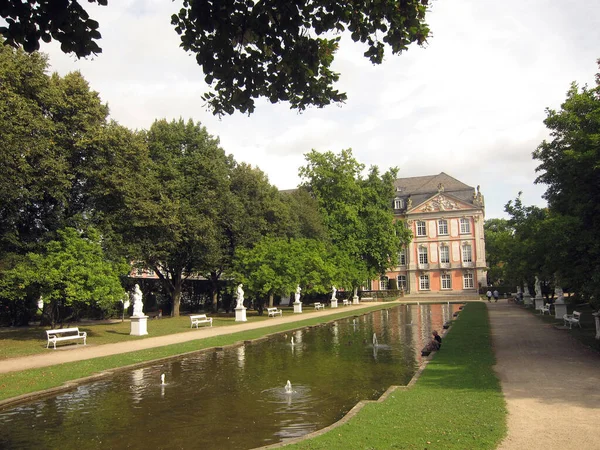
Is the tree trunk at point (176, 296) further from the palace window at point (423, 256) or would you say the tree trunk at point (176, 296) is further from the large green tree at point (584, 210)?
the palace window at point (423, 256)

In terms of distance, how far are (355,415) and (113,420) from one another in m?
4.50

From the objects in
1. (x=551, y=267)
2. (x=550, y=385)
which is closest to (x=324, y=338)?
(x=551, y=267)

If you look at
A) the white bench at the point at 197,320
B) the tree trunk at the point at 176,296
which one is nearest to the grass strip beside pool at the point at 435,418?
the white bench at the point at 197,320

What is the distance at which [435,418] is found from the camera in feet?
25.1

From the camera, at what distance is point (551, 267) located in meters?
16.3

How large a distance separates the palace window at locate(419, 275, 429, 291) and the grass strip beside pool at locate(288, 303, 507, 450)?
65650mm

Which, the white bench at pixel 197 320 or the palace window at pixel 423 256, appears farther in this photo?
the palace window at pixel 423 256

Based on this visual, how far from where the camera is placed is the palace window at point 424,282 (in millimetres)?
75750

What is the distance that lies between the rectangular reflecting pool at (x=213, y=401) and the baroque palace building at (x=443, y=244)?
59.3 m

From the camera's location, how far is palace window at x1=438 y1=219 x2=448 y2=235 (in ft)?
246

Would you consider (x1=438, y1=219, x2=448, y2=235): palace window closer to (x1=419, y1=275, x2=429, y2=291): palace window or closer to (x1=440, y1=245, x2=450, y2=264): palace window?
(x1=440, y1=245, x2=450, y2=264): palace window

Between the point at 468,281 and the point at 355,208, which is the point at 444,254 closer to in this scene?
the point at 468,281

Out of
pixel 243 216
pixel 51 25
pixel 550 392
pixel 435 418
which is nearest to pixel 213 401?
pixel 435 418

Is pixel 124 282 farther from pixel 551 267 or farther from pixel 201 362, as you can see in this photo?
pixel 551 267
